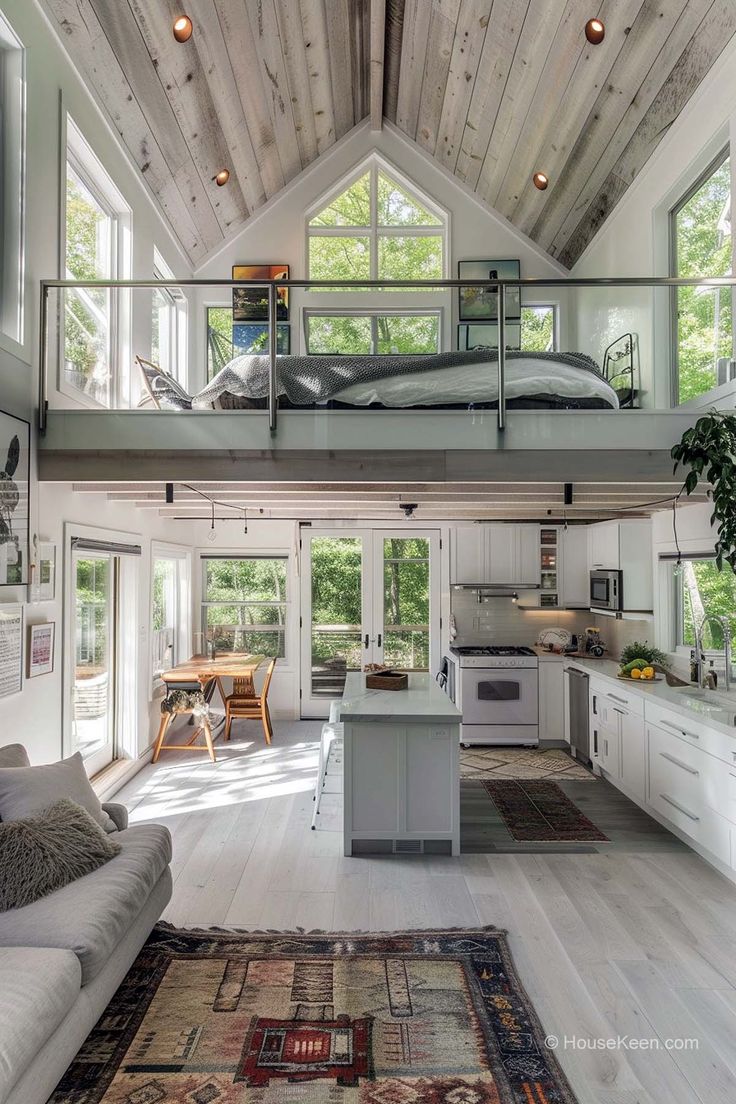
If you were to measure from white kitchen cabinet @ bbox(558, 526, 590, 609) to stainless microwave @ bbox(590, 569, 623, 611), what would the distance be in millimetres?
408

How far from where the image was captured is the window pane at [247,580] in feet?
25.5

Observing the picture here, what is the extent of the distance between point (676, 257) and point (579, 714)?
372cm

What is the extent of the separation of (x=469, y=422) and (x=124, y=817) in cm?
262

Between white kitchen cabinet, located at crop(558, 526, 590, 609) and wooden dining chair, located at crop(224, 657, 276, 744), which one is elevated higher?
white kitchen cabinet, located at crop(558, 526, 590, 609)

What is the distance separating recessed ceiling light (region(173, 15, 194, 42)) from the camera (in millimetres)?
4320

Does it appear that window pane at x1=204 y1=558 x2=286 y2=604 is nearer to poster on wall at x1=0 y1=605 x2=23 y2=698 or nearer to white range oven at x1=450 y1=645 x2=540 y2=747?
white range oven at x1=450 y1=645 x2=540 y2=747

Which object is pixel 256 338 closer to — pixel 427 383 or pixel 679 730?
pixel 427 383

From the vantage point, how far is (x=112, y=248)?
16.3ft

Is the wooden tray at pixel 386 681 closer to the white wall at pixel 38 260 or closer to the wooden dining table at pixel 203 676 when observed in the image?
the wooden dining table at pixel 203 676

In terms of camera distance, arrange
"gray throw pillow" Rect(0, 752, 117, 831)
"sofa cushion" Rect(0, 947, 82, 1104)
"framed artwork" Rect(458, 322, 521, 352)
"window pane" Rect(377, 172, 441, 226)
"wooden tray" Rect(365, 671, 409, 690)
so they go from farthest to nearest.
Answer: "window pane" Rect(377, 172, 441, 226), "wooden tray" Rect(365, 671, 409, 690), "framed artwork" Rect(458, 322, 521, 352), "gray throw pillow" Rect(0, 752, 117, 831), "sofa cushion" Rect(0, 947, 82, 1104)

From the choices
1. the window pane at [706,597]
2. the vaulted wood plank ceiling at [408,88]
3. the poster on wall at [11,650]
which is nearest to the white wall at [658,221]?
the vaulted wood plank ceiling at [408,88]

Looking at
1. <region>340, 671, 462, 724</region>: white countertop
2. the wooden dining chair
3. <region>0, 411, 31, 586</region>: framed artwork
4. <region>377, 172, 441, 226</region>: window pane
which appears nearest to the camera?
<region>0, 411, 31, 586</region>: framed artwork

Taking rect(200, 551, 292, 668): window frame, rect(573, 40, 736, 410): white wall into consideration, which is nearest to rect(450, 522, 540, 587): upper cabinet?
rect(200, 551, 292, 668): window frame

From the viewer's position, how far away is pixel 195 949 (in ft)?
9.84
